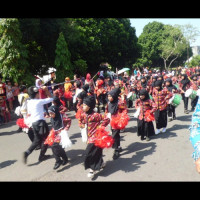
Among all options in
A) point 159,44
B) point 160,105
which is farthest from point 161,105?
point 159,44

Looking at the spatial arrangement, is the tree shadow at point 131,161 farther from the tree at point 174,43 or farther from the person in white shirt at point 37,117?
the tree at point 174,43

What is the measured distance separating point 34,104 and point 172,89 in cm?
549

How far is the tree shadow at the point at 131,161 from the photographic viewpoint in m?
4.67

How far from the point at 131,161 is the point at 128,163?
0.13 metres

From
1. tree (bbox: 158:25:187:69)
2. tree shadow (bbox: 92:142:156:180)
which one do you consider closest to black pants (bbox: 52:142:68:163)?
tree shadow (bbox: 92:142:156:180)

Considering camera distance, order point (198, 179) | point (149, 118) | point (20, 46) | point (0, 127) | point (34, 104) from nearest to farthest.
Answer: point (198, 179)
point (34, 104)
point (149, 118)
point (0, 127)
point (20, 46)

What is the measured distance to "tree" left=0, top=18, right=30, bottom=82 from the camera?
42.1 ft

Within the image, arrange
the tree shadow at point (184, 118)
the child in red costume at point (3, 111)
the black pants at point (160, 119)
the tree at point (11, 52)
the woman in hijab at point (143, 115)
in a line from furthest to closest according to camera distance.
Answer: the tree at point (11, 52)
the child in red costume at point (3, 111)
the tree shadow at point (184, 118)
the black pants at point (160, 119)
the woman in hijab at point (143, 115)

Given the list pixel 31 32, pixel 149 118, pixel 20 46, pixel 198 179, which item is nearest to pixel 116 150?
pixel 149 118

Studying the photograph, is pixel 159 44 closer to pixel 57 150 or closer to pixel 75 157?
pixel 75 157

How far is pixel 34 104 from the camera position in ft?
17.4

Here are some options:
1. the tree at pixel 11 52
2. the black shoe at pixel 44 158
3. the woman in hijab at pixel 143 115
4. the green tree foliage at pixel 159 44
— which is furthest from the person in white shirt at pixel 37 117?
the green tree foliage at pixel 159 44

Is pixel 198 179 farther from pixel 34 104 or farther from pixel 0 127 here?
pixel 0 127

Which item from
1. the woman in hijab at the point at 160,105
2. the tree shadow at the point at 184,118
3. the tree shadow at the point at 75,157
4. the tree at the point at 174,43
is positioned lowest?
the tree shadow at the point at 75,157
